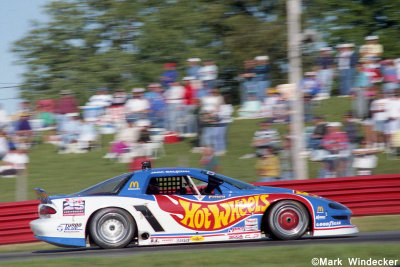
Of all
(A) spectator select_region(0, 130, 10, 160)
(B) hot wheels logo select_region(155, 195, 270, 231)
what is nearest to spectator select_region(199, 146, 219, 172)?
(B) hot wheels logo select_region(155, 195, 270, 231)

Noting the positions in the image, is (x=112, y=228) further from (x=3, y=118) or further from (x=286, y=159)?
(x=3, y=118)

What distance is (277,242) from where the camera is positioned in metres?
9.57

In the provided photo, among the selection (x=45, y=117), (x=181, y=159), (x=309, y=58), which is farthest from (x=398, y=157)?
(x=309, y=58)

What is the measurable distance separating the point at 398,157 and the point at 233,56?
14.1m

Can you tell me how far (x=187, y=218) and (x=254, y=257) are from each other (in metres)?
1.78

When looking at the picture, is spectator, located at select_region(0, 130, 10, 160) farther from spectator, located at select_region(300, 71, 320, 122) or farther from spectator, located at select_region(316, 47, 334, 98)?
spectator, located at select_region(316, 47, 334, 98)

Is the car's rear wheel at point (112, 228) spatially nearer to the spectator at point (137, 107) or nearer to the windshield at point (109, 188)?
the windshield at point (109, 188)

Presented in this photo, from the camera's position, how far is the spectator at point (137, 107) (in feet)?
55.6

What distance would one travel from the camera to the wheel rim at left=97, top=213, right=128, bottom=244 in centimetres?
969

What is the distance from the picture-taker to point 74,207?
382 inches

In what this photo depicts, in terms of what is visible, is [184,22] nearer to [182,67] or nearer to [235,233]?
[182,67]

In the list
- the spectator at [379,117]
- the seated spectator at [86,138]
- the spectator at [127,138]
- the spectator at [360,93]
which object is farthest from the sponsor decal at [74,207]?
the spectator at [360,93]

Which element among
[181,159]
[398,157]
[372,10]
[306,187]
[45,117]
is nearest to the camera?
[306,187]

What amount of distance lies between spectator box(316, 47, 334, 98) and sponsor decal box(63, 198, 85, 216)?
977cm
